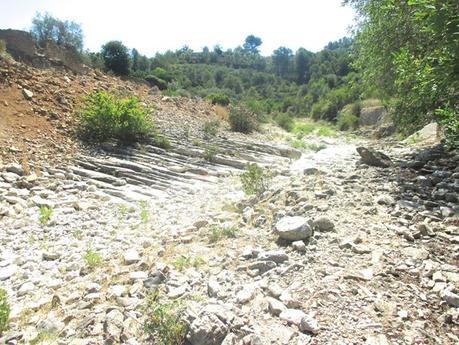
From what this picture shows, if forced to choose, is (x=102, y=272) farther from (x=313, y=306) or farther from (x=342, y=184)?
(x=342, y=184)

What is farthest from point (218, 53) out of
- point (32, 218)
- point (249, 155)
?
point (32, 218)

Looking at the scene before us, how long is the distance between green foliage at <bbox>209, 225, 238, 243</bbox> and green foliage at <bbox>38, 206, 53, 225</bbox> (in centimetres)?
333

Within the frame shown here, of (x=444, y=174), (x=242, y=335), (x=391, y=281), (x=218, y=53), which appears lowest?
(x=242, y=335)

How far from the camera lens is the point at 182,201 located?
8203 millimetres

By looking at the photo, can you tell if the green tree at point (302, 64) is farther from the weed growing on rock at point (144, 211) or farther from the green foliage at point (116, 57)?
the weed growing on rock at point (144, 211)

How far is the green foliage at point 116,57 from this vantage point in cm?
2950

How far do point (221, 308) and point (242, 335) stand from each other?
388 mm

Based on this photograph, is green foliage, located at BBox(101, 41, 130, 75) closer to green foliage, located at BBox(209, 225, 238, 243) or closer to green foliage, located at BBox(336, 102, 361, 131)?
green foliage, located at BBox(336, 102, 361, 131)

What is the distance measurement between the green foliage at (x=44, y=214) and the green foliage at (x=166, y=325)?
3.96 meters

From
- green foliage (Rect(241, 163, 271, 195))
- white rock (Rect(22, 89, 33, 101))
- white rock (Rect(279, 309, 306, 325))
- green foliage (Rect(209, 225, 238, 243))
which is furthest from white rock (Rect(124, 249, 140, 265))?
white rock (Rect(22, 89, 33, 101))

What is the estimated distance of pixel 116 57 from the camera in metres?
29.8

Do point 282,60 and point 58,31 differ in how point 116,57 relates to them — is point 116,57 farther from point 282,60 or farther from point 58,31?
point 282,60

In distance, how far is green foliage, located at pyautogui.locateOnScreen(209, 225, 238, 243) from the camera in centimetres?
545

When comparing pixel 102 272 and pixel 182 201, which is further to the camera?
pixel 182 201
